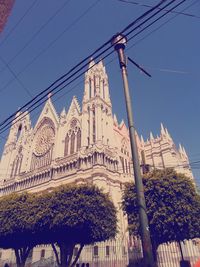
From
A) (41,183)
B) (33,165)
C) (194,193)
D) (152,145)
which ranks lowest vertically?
(194,193)

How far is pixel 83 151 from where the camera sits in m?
40.0

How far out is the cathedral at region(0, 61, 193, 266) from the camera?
125ft

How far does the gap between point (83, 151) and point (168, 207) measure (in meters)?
23.3

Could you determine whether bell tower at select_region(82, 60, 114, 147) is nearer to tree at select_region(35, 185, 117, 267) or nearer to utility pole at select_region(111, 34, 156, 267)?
tree at select_region(35, 185, 117, 267)

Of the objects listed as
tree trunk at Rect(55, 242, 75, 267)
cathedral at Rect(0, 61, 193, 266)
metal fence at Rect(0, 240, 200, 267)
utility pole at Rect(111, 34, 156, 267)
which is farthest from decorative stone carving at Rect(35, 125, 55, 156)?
utility pole at Rect(111, 34, 156, 267)

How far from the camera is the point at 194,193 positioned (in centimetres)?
2103

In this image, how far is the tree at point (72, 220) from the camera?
19.8m

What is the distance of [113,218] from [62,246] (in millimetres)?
5873

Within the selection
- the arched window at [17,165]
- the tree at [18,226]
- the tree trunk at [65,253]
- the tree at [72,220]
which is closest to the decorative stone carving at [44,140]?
the arched window at [17,165]

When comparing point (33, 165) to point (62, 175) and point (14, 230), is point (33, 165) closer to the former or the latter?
point (62, 175)

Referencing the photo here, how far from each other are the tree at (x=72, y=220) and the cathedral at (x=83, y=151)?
12196 millimetres

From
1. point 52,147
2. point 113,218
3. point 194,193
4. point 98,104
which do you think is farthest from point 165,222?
point 52,147

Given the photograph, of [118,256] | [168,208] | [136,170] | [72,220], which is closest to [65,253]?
[72,220]

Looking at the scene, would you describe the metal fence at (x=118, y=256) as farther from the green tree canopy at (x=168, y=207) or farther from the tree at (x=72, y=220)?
the green tree canopy at (x=168, y=207)
